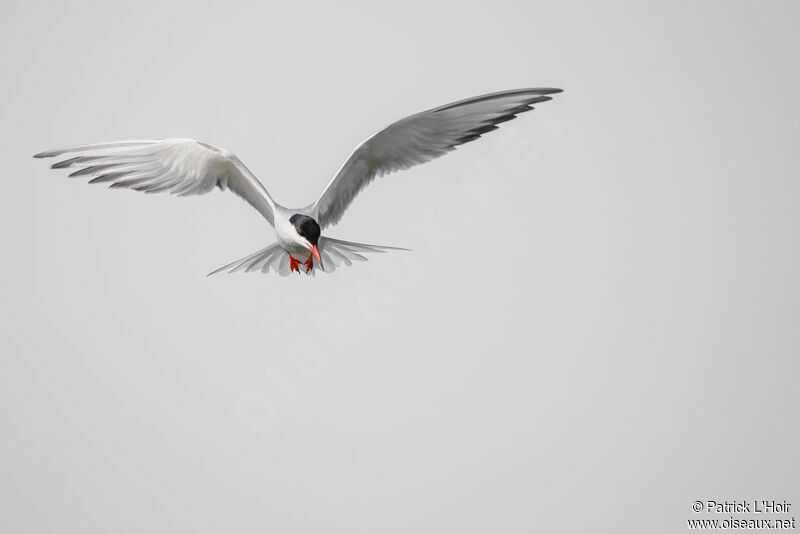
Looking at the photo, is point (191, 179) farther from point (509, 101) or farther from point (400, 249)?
point (509, 101)

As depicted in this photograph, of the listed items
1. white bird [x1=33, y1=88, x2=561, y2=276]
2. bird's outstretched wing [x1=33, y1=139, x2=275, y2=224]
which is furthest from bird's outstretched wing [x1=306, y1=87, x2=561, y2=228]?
bird's outstretched wing [x1=33, y1=139, x2=275, y2=224]

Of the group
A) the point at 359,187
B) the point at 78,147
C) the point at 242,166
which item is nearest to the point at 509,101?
the point at 359,187

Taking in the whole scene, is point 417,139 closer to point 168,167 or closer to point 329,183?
point 329,183

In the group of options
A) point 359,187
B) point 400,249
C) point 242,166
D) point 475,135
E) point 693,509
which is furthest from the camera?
point 693,509

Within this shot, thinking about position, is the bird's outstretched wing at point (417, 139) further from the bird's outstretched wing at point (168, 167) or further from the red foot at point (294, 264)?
the bird's outstretched wing at point (168, 167)

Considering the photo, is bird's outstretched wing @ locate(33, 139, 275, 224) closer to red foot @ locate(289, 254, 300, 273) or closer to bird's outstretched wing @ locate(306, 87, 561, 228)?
red foot @ locate(289, 254, 300, 273)

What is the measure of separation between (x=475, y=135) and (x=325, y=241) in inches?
53.5

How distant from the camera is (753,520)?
5695 mm

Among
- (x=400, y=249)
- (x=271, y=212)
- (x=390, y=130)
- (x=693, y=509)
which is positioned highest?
(x=390, y=130)

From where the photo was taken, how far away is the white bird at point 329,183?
4.94 metres

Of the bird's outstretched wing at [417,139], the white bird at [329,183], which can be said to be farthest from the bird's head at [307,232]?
the bird's outstretched wing at [417,139]

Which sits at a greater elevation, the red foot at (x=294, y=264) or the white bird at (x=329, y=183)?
the white bird at (x=329, y=183)

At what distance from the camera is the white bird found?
494cm

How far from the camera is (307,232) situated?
Result: 5082mm
